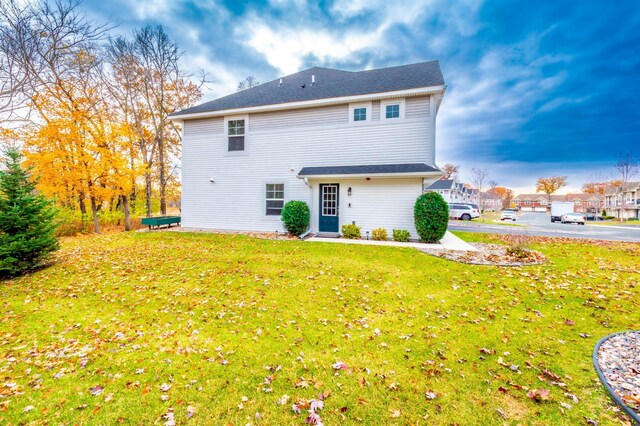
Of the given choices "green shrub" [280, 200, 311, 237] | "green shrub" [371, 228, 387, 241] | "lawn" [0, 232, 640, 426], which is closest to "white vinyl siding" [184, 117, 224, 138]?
"green shrub" [280, 200, 311, 237]

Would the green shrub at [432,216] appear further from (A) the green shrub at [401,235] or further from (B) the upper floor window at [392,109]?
(B) the upper floor window at [392,109]

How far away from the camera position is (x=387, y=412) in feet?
8.32

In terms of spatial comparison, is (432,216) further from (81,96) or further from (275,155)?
(81,96)

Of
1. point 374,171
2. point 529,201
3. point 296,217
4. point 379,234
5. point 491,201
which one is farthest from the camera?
point 529,201

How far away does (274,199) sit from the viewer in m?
12.9

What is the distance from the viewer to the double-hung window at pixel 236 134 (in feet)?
43.6

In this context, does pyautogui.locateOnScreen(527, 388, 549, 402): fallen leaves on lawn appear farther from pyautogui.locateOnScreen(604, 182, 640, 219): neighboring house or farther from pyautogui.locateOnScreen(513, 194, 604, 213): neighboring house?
pyautogui.locateOnScreen(513, 194, 604, 213): neighboring house

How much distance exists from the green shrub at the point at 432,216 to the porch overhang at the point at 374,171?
98cm

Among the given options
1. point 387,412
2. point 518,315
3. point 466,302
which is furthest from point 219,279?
point 518,315

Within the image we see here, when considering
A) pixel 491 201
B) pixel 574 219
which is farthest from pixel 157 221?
pixel 491 201

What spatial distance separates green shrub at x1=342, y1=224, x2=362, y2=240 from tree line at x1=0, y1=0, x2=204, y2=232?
395 inches

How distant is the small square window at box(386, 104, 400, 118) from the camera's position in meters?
11.1

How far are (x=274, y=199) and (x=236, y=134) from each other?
4044 mm

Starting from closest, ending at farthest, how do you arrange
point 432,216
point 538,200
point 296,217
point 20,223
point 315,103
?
point 20,223, point 432,216, point 296,217, point 315,103, point 538,200
